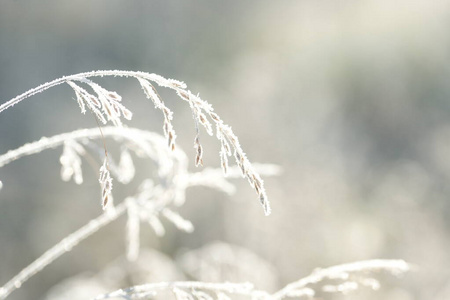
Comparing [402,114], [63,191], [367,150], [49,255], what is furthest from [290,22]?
[49,255]

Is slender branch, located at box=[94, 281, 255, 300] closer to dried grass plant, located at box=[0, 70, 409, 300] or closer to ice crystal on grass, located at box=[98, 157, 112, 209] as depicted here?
dried grass plant, located at box=[0, 70, 409, 300]

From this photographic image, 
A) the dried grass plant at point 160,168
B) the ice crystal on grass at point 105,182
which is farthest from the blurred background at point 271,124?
the ice crystal on grass at point 105,182

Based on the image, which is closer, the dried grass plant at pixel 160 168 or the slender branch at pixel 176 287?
the dried grass plant at pixel 160 168

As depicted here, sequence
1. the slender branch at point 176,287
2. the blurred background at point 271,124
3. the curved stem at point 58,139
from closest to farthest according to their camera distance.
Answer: the slender branch at point 176,287 < the curved stem at point 58,139 < the blurred background at point 271,124

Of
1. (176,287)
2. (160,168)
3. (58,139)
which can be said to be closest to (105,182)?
(176,287)

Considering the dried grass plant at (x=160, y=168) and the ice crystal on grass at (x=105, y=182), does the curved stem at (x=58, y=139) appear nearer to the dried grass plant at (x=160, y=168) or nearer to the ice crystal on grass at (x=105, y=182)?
the dried grass plant at (x=160, y=168)

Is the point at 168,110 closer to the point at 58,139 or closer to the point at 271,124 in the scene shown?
the point at 58,139

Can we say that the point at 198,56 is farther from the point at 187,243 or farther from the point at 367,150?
the point at 187,243

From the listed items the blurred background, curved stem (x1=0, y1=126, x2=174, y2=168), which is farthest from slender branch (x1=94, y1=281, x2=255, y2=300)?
the blurred background
